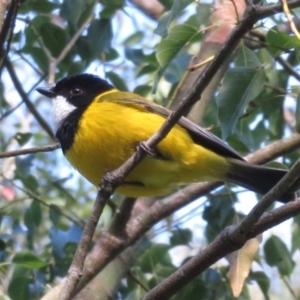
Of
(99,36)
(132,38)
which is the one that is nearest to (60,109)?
(99,36)

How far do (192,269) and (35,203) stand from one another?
1600mm

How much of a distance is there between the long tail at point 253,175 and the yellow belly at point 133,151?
6cm

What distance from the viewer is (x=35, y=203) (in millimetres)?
3766

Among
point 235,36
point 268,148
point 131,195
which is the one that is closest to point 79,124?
point 131,195

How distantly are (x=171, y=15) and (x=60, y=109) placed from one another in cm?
86

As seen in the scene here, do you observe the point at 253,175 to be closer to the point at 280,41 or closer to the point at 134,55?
the point at 280,41

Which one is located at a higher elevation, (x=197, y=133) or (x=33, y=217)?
(x=197, y=133)

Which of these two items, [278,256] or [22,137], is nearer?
[278,256]

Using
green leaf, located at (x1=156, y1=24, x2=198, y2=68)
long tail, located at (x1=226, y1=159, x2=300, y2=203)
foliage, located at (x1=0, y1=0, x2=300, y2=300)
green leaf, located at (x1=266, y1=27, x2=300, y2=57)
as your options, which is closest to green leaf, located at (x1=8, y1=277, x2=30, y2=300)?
foliage, located at (x1=0, y1=0, x2=300, y2=300)

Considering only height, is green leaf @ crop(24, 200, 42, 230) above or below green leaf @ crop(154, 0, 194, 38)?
below

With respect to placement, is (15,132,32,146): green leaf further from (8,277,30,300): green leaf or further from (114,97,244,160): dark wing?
(8,277,30,300): green leaf

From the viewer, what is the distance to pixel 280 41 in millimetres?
2771

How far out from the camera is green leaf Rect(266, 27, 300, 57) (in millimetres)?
2721

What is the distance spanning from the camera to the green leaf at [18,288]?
10.8 ft
